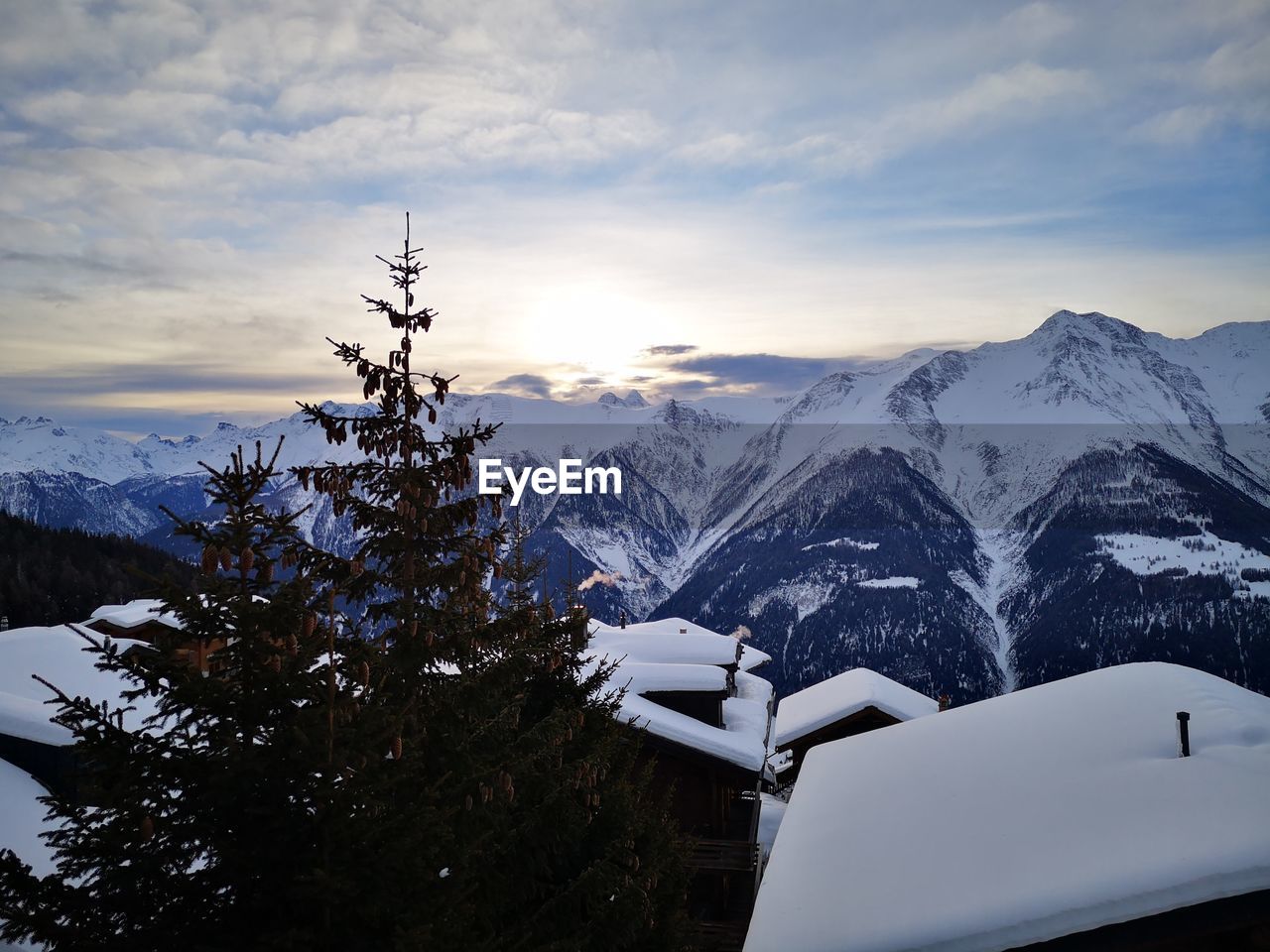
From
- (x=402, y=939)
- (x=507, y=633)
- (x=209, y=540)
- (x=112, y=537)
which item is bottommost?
(x=112, y=537)

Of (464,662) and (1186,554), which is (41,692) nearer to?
(464,662)

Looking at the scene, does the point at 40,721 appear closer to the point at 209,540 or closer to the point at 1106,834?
the point at 209,540

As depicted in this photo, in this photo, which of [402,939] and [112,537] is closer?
[402,939]

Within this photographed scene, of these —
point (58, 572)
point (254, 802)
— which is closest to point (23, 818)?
point (254, 802)

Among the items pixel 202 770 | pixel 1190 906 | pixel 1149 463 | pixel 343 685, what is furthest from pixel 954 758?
pixel 1149 463

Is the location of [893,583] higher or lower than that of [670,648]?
lower

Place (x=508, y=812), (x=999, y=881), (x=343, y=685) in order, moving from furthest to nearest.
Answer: (x=508, y=812), (x=999, y=881), (x=343, y=685)
